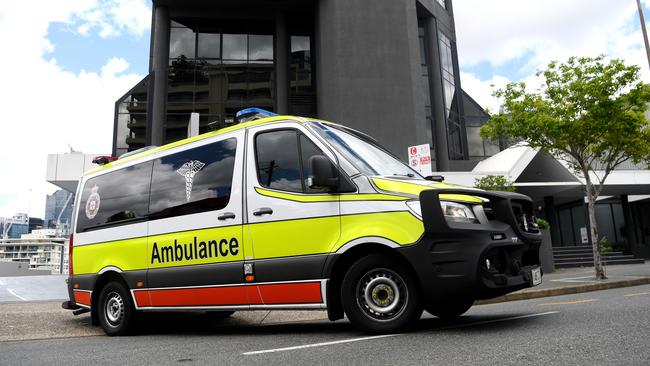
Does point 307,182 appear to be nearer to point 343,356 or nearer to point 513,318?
point 343,356

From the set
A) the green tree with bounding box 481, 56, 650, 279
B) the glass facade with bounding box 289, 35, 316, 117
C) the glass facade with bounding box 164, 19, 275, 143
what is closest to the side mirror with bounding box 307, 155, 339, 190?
the green tree with bounding box 481, 56, 650, 279

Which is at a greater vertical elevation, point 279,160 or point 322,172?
point 279,160

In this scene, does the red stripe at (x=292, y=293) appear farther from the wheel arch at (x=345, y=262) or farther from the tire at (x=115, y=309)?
the tire at (x=115, y=309)

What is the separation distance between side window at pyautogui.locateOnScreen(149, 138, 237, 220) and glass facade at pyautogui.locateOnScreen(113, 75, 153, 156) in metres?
21.2

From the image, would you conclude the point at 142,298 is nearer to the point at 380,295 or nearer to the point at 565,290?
the point at 380,295

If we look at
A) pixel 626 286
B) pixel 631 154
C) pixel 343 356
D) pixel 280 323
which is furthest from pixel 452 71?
pixel 343 356

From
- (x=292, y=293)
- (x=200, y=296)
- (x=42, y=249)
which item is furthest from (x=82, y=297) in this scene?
(x=42, y=249)

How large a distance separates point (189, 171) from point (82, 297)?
289 cm

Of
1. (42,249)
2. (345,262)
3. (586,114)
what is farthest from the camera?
(42,249)

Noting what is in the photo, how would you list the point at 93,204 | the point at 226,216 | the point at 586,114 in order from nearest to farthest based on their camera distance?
1. the point at 226,216
2. the point at 93,204
3. the point at 586,114

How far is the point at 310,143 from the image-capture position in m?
5.64

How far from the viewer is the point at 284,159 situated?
5820 mm

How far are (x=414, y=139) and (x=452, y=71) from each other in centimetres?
1029

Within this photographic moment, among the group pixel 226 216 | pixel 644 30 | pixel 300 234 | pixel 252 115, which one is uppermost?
pixel 644 30
